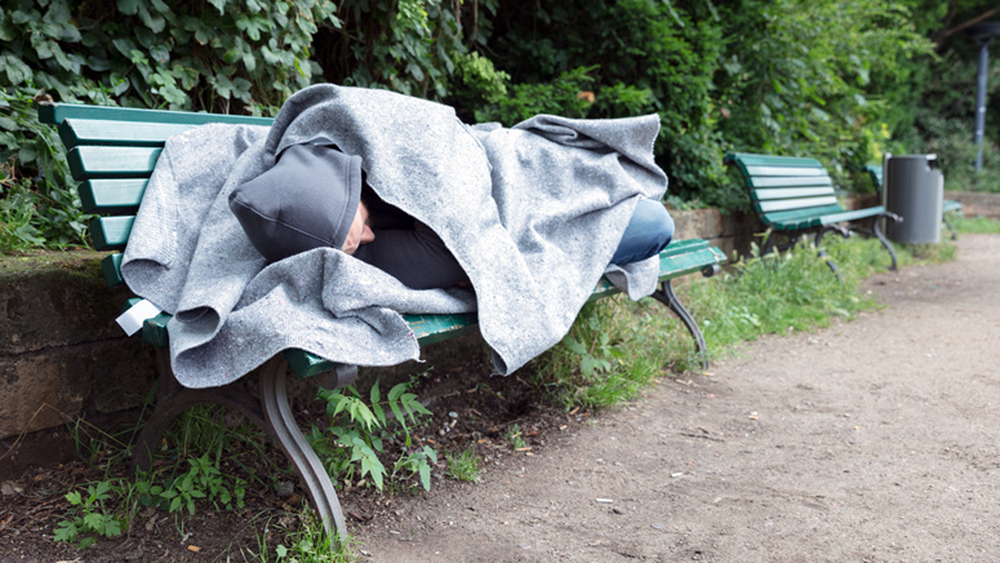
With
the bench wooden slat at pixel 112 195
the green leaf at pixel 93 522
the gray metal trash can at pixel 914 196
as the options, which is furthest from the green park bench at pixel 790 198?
the green leaf at pixel 93 522

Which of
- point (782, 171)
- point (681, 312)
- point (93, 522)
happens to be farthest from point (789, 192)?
point (93, 522)

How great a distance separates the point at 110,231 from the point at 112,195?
0.35 feet

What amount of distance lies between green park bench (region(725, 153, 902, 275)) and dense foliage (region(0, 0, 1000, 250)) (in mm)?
260

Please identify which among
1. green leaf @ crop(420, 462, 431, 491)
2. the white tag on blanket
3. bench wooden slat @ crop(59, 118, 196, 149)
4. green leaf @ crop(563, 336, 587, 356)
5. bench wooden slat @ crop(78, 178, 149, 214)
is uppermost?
bench wooden slat @ crop(59, 118, 196, 149)

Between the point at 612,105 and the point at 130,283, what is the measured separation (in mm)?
3675

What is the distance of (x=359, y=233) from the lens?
6.64 feet

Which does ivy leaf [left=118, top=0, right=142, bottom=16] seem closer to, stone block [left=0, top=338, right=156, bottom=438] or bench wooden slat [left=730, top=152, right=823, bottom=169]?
stone block [left=0, top=338, right=156, bottom=438]

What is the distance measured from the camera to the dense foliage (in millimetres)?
2637

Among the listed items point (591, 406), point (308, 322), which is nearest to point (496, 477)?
point (591, 406)

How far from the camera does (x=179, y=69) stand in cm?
291

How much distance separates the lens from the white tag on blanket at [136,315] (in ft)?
6.33

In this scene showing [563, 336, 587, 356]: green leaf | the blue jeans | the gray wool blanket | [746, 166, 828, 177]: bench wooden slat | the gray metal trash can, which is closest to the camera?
the gray wool blanket

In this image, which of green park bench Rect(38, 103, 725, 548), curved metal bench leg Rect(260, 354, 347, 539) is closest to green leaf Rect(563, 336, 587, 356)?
green park bench Rect(38, 103, 725, 548)

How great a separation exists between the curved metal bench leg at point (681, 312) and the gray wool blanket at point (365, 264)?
0.90 m
